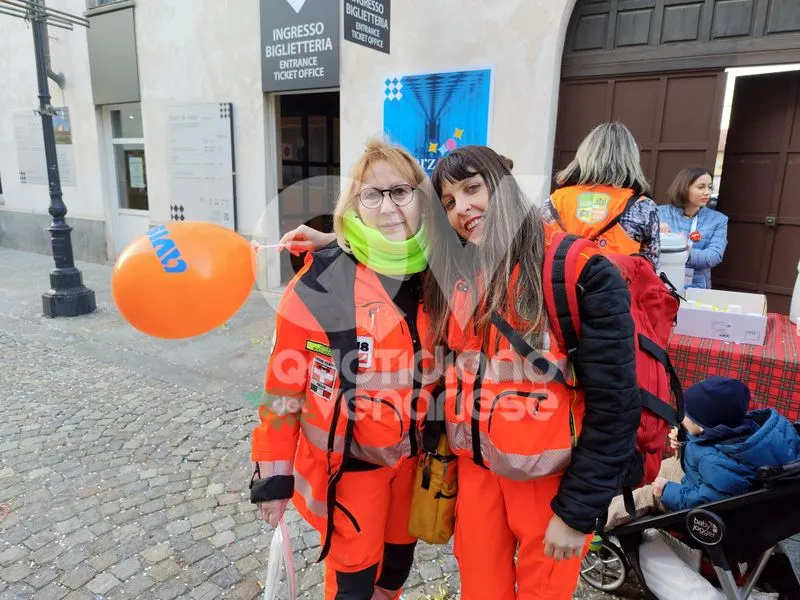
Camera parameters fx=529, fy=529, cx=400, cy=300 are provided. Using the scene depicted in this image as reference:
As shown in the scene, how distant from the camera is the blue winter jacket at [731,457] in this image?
1888 millimetres

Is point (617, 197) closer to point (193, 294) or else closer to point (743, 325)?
point (743, 325)

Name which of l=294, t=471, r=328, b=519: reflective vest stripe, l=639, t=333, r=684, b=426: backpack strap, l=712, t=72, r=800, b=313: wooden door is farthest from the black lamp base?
l=712, t=72, r=800, b=313: wooden door

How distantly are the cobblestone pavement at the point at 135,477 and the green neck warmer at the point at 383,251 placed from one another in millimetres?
1615

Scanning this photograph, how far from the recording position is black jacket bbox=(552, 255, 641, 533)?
138 cm

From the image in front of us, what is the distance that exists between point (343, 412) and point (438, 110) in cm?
495

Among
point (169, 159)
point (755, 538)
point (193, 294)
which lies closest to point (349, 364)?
point (193, 294)

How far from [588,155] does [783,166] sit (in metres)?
3.63

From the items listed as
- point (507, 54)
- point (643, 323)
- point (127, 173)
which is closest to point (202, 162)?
point (127, 173)

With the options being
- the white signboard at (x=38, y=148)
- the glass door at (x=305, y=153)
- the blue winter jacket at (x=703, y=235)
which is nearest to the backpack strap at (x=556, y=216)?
the blue winter jacket at (x=703, y=235)

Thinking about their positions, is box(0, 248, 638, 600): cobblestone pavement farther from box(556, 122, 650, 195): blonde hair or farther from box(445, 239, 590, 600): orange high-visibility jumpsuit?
box(556, 122, 650, 195): blonde hair

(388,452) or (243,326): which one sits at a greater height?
(388,452)

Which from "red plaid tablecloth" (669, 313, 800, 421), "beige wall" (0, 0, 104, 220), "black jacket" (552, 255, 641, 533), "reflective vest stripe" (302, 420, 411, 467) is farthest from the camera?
"beige wall" (0, 0, 104, 220)

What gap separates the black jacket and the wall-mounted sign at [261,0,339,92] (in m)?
6.04

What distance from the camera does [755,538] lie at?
6.23ft
